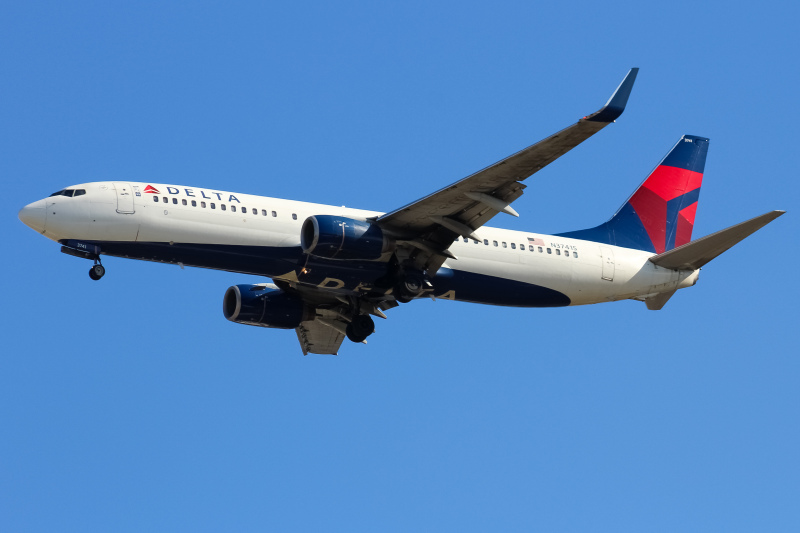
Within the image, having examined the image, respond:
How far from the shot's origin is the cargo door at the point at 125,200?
3650 cm

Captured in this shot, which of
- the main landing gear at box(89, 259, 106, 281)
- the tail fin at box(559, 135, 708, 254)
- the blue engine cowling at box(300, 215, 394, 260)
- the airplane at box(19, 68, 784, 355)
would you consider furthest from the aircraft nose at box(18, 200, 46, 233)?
the tail fin at box(559, 135, 708, 254)

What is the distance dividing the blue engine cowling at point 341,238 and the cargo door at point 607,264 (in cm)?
957

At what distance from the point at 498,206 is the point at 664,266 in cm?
1068

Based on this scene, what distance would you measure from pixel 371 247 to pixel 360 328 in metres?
6.10

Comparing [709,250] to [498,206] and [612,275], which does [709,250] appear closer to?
[612,275]

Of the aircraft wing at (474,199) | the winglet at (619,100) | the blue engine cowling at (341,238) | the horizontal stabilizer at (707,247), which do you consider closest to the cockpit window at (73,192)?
the blue engine cowling at (341,238)

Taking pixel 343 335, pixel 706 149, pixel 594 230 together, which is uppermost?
pixel 706 149

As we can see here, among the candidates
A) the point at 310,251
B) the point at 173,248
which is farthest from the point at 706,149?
the point at 173,248

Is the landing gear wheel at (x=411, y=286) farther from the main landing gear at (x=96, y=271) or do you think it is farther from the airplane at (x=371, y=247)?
the main landing gear at (x=96, y=271)

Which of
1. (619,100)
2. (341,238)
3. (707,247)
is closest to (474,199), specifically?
(341,238)

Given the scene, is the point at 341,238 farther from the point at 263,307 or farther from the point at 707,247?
the point at 707,247

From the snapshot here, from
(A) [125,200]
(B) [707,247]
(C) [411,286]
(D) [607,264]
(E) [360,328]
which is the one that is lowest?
(E) [360,328]

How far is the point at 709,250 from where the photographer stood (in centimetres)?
4138

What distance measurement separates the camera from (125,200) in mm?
36656
